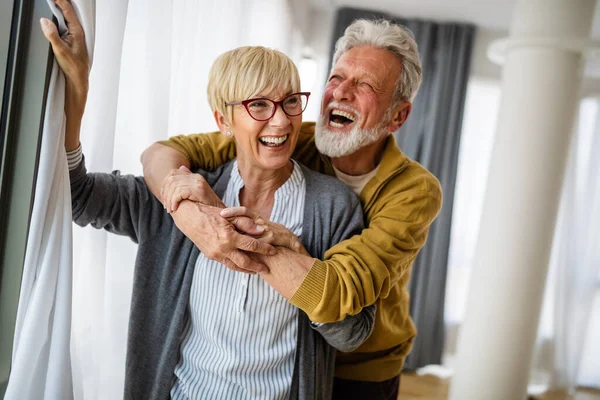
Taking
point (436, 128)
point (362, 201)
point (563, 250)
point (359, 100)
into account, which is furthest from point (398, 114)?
point (563, 250)

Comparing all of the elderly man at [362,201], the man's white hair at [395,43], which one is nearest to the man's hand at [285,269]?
the elderly man at [362,201]

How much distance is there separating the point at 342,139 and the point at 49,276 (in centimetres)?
87

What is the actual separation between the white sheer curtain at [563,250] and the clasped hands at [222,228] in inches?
164

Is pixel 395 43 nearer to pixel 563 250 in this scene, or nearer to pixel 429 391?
pixel 429 391

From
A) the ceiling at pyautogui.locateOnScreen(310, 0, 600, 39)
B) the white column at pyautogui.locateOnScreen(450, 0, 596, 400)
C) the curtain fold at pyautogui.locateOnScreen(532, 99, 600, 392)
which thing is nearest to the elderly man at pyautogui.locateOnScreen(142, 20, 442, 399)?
the white column at pyautogui.locateOnScreen(450, 0, 596, 400)

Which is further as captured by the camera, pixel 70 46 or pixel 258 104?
pixel 258 104

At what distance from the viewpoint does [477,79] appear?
195 inches

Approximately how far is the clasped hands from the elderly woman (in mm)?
17

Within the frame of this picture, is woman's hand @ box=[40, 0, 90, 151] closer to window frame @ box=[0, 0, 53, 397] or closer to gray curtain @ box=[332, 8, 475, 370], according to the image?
window frame @ box=[0, 0, 53, 397]

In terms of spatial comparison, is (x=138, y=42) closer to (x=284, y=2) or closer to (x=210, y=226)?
(x=210, y=226)

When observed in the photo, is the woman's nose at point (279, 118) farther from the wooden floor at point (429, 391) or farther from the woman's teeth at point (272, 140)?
the wooden floor at point (429, 391)

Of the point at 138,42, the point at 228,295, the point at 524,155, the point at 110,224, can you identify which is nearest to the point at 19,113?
the point at 110,224

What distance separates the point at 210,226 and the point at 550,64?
2.27 meters

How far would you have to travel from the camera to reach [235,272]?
4.05ft
